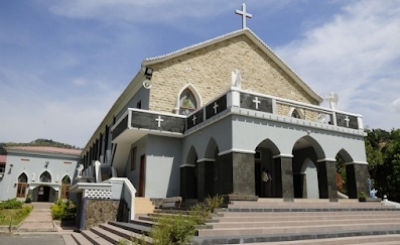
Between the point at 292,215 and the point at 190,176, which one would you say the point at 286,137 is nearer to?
the point at 292,215

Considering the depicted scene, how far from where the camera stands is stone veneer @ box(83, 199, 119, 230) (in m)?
14.2

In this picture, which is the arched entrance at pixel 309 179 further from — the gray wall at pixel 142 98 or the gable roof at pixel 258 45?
the gray wall at pixel 142 98

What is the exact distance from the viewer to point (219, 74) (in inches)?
733

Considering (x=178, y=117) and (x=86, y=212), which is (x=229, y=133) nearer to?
(x=178, y=117)

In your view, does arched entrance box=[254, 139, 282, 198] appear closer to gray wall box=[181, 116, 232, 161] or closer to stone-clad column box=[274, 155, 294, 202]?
stone-clad column box=[274, 155, 294, 202]

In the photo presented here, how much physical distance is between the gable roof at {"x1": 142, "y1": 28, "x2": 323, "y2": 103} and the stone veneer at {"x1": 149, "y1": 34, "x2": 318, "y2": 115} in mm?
197

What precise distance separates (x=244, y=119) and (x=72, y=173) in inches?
1325

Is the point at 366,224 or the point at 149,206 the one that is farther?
the point at 149,206

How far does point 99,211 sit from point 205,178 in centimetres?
499

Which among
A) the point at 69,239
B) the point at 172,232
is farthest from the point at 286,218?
the point at 69,239

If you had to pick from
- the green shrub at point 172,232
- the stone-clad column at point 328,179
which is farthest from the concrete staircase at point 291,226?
the stone-clad column at point 328,179

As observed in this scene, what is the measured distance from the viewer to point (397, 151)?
27469 mm

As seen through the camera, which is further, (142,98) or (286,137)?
(142,98)

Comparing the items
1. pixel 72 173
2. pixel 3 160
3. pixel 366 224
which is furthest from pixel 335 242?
pixel 3 160
